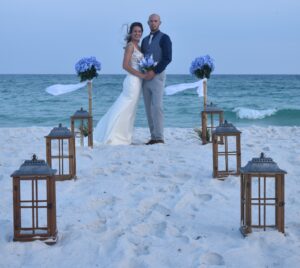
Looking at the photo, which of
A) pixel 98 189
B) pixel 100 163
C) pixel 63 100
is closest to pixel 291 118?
pixel 63 100

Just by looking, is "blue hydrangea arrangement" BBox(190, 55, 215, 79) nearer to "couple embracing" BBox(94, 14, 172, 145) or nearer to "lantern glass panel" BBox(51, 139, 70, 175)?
"couple embracing" BBox(94, 14, 172, 145)

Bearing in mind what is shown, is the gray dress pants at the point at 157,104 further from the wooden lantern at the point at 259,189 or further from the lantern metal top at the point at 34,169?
the lantern metal top at the point at 34,169

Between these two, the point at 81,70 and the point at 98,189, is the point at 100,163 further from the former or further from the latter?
the point at 81,70

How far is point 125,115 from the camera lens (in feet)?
23.0

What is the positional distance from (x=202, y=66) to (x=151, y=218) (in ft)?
13.2

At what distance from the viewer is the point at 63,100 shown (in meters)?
20.9

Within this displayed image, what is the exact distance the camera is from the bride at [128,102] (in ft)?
22.7

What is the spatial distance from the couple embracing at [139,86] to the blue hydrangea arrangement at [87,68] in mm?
474

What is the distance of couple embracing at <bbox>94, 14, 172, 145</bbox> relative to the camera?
6867 millimetres

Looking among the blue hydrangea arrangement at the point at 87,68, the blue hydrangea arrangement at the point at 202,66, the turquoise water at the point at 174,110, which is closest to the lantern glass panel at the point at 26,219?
the blue hydrangea arrangement at the point at 87,68

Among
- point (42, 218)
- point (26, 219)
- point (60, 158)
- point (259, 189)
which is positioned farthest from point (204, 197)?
point (60, 158)

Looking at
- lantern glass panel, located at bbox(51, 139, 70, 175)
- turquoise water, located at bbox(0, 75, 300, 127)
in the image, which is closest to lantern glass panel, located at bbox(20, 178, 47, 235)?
lantern glass panel, located at bbox(51, 139, 70, 175)

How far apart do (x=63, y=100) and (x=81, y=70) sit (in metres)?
14.0

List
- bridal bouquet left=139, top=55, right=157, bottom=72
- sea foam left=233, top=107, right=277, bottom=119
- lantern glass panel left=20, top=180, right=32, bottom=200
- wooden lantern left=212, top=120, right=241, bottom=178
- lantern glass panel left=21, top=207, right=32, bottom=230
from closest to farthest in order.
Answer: lantern glass panel left=21, top=207, right=32, bottom=230, lantern glass panel left=20, top=180, right=32, bottom=200, wooden lantern left=212, top=120, right=241, bottom=178, bridal bouquet left=139, top=55, right=157, bottom=72, sea foam left=233, top=107, right=277, bottom=119
